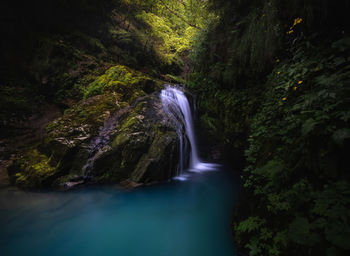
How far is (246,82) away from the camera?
528 centimetres

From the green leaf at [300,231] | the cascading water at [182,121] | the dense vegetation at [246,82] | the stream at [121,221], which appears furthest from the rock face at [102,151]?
the green leaf at [300,231]

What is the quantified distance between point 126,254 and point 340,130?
3.13 metres

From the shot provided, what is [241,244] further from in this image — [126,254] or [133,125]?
[133,125]

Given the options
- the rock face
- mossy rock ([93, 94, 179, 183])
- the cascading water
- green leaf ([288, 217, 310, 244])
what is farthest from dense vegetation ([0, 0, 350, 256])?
mossy rock ([93, 94, 179, 183])

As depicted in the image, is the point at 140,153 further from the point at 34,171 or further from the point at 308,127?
the point at 308,127

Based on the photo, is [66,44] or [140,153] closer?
[140,153]

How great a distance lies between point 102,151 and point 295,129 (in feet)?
15.1

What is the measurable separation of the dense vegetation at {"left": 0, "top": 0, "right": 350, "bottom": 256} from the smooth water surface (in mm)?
769

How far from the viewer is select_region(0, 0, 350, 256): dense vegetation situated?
1619mm

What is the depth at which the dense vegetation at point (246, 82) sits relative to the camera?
1.62 meters

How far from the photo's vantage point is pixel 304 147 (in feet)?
5.84

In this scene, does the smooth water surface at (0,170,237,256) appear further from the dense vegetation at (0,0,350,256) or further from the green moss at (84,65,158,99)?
the green moss at (84,65,158,99)

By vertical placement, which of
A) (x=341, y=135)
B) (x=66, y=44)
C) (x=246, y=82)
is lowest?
(x=341, y=135)

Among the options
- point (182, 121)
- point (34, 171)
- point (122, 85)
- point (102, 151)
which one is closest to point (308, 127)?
point (102, 151)
